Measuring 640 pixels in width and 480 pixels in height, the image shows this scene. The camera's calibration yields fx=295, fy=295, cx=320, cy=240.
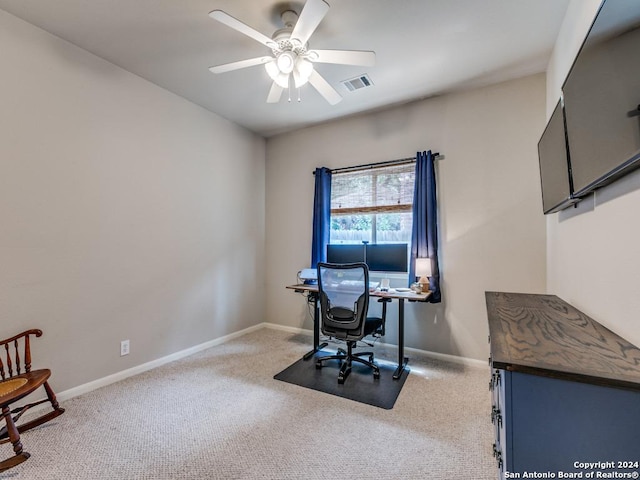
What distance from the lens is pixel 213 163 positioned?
11.5 feet

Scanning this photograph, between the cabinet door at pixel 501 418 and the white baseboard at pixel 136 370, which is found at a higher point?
the cabinet door at pixel 501 418

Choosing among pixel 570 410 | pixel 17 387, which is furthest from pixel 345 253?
pixel 17 387

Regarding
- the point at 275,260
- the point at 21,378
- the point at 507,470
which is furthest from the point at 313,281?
the point at 507,470

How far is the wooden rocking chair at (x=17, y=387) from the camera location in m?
1.60

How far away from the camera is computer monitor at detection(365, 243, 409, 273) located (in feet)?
10.0

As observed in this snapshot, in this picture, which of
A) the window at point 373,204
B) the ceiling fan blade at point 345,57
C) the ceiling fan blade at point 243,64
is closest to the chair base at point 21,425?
the ceiling fan blade at point 243,64

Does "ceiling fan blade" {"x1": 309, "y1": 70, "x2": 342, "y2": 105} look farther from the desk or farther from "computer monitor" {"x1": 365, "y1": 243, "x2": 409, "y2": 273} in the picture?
the desk

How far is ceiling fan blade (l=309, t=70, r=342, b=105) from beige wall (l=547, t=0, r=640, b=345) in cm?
153

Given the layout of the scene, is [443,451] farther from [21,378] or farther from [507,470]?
[21,378]

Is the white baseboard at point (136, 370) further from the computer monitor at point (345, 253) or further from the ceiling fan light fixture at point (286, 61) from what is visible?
the ceiling fan light fixture at point (286, 61)

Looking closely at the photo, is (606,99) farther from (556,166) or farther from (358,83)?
(358,83)

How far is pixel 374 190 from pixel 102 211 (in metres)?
2.71

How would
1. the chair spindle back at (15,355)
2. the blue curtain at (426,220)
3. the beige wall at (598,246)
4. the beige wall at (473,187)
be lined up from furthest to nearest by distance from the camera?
the blue curtain at (426,220), the beige wall at (473,187), the chair spindle back at (15,355), the beige wall at (598,246)

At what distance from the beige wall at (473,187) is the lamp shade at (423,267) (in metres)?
0.31
